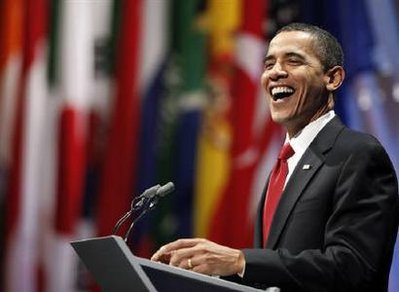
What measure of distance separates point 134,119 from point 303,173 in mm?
2291

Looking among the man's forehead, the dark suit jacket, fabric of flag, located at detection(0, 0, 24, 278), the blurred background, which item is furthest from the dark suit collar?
fabric of flag, located at detection(0, 0, 24, 278)

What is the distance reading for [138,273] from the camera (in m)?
1.80

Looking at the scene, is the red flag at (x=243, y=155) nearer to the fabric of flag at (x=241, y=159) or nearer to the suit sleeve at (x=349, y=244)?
the fabric of flag at (x=241, y=159)

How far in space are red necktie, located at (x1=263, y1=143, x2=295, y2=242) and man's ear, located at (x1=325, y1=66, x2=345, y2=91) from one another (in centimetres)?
19

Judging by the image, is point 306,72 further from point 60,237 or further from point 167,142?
point 60,237

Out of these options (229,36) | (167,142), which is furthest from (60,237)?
(229,36)

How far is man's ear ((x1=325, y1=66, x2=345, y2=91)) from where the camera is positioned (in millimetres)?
2377

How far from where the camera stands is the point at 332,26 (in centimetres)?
422

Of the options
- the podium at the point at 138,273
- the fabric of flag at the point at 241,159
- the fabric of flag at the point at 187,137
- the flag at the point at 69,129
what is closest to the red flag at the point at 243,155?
the fabric of flag at the point at 241,159

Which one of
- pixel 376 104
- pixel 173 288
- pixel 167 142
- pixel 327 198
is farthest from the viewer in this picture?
pixel 167 142

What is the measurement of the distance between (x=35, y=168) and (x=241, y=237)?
111 cm

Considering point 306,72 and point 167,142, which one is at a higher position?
point 306,72

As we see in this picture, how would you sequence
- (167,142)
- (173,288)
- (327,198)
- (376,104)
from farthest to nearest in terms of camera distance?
1. (167,142)
2. (376,104)
3. (327,198)
4. (173,288)

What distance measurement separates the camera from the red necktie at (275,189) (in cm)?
233
